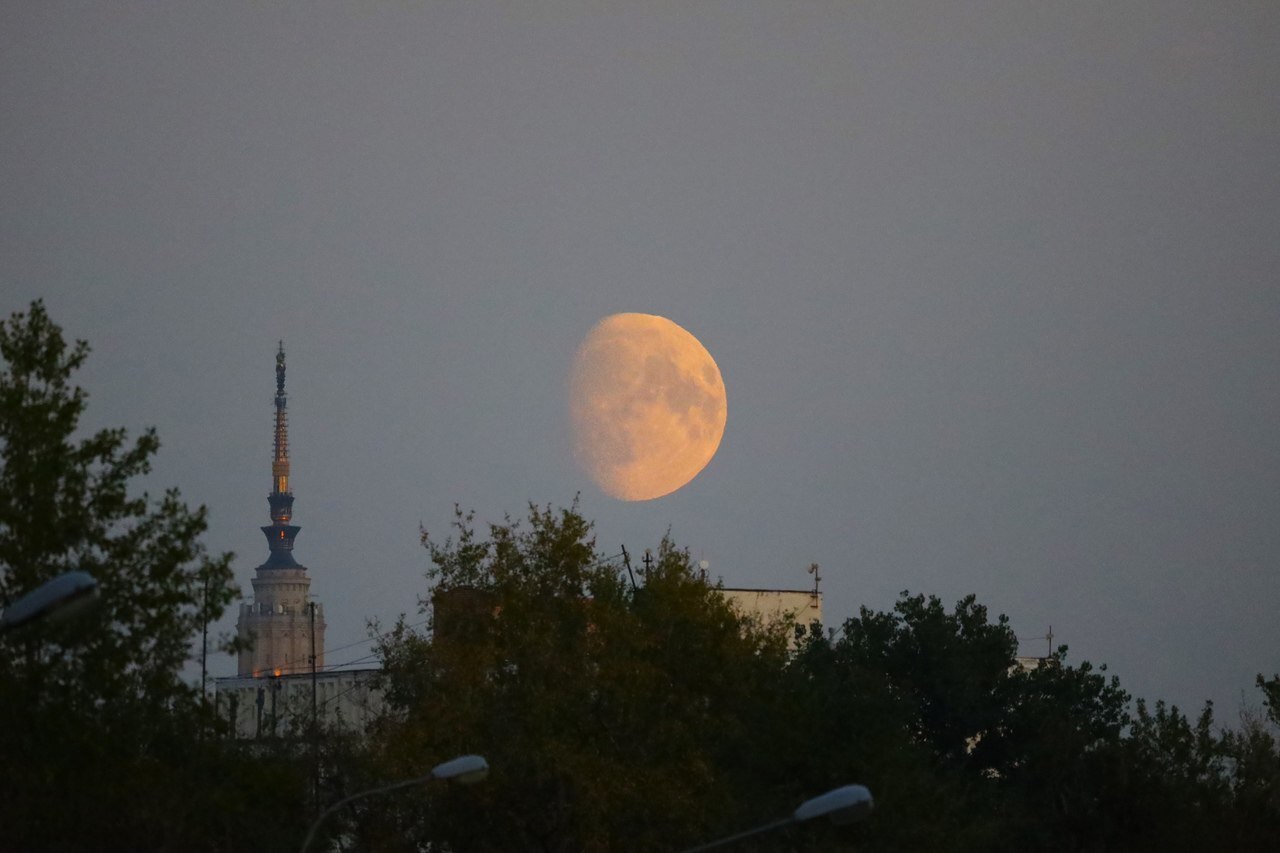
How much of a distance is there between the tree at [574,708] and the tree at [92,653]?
589 inches

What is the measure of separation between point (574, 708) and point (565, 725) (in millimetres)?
582

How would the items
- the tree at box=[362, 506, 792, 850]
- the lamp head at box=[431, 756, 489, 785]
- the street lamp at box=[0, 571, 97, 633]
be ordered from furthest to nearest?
the tree at box=[362, 506, 792, 850] → the lamp head at box=[431, 756, 489, 785] → the street lamp at box=[0, 571, 97, 633]

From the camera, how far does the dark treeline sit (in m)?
35.2

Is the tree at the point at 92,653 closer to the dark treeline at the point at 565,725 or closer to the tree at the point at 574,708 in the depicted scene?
the dark treeline at the point at 565,725

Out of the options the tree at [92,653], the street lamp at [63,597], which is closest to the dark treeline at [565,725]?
the tree at [92,653]

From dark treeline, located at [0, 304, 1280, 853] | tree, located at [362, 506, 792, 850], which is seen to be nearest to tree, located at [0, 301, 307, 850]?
dark treeline, located at [0, 304, 1280, 853]

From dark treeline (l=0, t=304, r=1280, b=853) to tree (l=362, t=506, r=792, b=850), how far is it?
3.2 inches

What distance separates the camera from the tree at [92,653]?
112ft

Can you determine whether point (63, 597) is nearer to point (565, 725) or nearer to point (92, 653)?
point (92, 653)

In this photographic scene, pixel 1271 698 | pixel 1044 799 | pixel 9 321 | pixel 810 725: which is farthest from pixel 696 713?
pixel 1271 698

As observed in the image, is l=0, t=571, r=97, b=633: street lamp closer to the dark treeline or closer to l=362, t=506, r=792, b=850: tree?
the dark treeline

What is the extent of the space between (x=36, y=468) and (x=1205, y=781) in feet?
170

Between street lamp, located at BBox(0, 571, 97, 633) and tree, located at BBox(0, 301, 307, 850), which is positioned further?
tree, located at BBox(0, 301, 307, 850)

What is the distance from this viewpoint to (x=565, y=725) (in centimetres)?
5247
